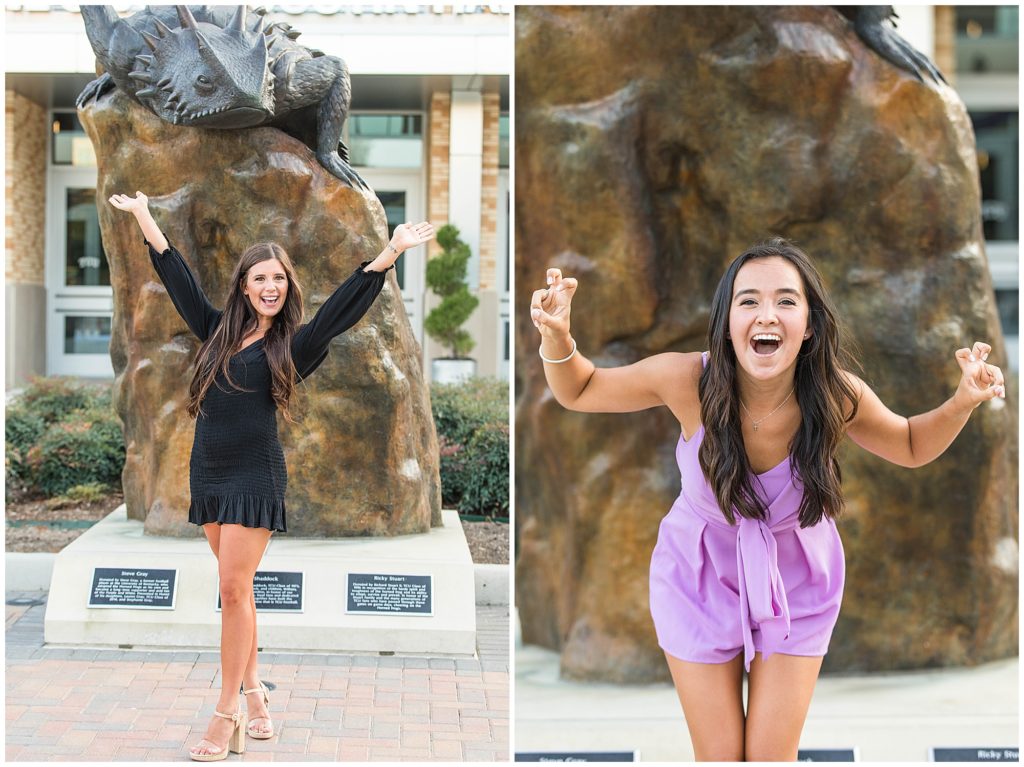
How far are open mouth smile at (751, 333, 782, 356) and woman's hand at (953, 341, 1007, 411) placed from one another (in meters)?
0.45

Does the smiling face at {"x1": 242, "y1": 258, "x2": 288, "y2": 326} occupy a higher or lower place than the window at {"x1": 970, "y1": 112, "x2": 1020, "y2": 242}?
lower

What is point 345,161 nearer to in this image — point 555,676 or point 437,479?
point 437,479

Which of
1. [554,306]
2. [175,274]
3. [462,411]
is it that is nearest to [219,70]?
[175,274]

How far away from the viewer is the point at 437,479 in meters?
5.50

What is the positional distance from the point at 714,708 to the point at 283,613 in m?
2.46

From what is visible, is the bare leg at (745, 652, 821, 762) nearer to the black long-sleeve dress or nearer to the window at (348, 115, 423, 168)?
the black long-sleeve dress

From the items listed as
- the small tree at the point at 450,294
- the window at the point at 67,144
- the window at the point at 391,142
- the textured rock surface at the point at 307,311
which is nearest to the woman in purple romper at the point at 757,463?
the textured rock surface at the point at 307,311

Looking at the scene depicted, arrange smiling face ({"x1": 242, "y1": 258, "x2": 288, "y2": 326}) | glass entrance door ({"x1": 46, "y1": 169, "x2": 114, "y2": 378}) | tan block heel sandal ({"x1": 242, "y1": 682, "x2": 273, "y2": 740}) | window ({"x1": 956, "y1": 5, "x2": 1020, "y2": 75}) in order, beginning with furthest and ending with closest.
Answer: glass entrance door ({"x1": 46, "y1": 169, "x2": 114, "y2": 378})
window ({"x1": 956, "y1": 5, "x2": 1020, "y2": 75})
tan block heel sandal ({"x1": 242, "y1": 682, "x2": 273, "y2": 740})
smiling face ({"x1": 242, "y1": 258, "x2": 288, "y2": 326})

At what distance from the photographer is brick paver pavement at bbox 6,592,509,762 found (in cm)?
349

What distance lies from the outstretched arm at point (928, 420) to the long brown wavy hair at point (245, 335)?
1756mm

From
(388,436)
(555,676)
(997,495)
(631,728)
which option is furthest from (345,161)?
(997,495)

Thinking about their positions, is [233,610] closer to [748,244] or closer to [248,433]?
[248,433]

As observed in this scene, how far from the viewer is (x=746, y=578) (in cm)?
258

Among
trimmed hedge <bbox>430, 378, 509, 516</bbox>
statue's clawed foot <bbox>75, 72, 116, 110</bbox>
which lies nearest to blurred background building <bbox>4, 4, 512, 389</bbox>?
trimmed hedge <bbox>430, 378, 509, 516</bbox>
